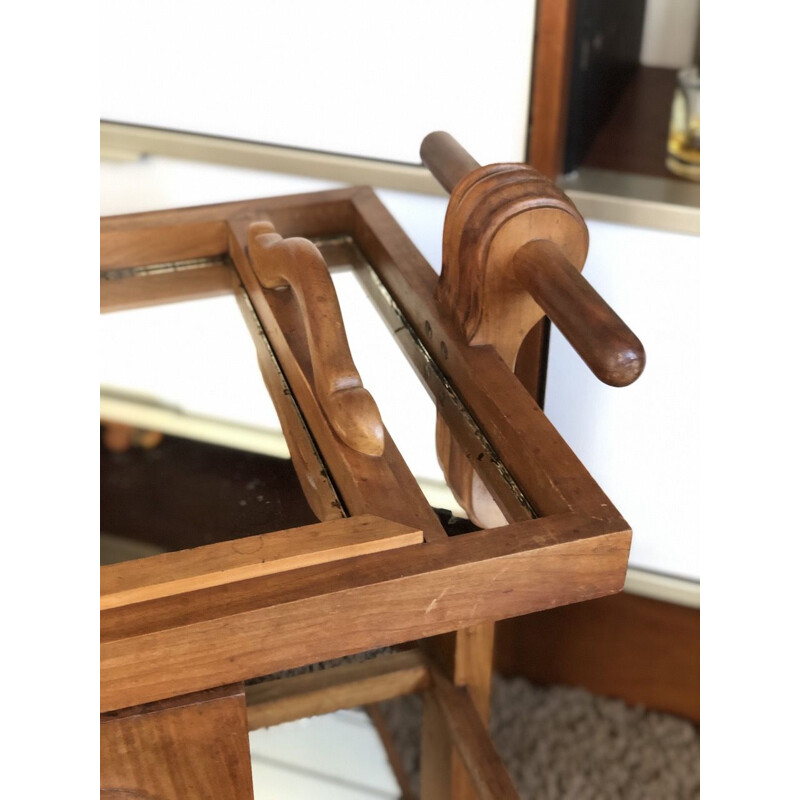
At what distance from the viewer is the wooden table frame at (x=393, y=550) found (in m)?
0.34

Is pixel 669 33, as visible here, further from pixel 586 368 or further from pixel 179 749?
pixel 179 749

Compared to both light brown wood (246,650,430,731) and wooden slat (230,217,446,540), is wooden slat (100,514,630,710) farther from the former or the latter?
light brown wood (246,650,430,731)

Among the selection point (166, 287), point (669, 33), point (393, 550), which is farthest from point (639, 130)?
point (393, 550)

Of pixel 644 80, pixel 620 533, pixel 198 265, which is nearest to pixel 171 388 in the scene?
pixel 198 265

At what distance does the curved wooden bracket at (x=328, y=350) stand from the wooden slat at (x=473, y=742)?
29cm

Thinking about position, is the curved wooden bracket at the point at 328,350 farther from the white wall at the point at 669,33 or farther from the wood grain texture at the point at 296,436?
the white wall at the point at 669,33

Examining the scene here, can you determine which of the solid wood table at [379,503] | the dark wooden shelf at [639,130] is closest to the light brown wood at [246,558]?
the solid wood table at [379,503]

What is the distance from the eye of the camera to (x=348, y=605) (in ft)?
1.14

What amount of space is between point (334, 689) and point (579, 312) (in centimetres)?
38
